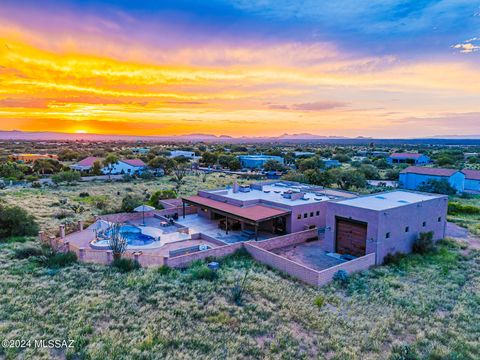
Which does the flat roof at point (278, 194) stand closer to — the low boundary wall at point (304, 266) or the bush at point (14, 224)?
the low boundary wall at point (304, 266)

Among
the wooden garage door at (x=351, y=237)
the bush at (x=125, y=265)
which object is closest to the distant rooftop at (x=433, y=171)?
the wooden garage door at (x=351, y=237)

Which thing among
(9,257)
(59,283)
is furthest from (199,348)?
(9,257)

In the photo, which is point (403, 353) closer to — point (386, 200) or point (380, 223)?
point (380, 223)

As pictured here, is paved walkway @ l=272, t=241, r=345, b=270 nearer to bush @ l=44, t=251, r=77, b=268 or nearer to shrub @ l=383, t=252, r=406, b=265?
shrub @ l=383, t=252, r=406, b=265

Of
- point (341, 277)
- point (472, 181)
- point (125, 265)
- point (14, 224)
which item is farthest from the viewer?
point (472, 181)

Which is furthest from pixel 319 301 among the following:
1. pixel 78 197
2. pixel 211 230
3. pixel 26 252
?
pixel 78 197

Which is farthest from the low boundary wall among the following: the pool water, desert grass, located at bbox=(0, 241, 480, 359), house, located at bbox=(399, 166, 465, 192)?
house, located at bbox=(399, 166, 465, 192)

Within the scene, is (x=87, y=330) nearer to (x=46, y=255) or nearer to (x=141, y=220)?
(x=46, y=255)
